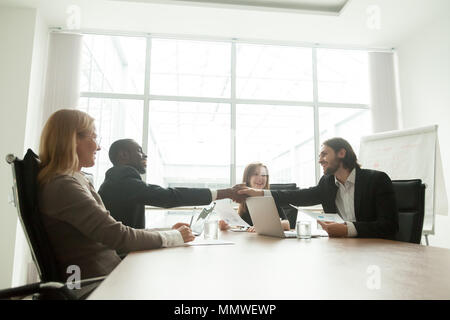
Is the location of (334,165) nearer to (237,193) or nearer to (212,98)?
(237,193)

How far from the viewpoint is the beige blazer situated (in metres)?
1.00

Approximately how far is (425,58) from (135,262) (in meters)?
4.60

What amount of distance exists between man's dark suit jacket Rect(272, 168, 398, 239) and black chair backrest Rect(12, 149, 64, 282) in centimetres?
138

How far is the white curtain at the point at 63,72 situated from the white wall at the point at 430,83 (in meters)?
4.62

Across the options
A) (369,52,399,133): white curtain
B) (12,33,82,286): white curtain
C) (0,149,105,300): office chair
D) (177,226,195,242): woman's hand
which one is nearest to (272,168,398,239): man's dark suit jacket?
(177,226,195,242): woman's hand

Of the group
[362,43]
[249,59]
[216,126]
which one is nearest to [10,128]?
[216,126]

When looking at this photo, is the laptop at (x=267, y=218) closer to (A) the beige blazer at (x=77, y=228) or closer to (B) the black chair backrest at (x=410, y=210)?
(B) the black chair backrest at (x=410, y=210)

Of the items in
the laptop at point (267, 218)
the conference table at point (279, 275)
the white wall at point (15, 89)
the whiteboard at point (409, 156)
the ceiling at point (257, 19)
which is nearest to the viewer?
the conference table at point (279, 275)

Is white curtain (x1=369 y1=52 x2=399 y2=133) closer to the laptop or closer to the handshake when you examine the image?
the handshake

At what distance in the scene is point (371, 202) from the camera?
5.93 feet

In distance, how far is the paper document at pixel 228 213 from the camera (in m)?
1.85

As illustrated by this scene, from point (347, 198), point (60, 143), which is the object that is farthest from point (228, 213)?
point (60, 143)

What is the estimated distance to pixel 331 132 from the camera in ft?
15.7

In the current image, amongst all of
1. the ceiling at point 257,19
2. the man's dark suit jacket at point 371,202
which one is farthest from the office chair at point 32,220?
the ceiling at point 257,19
